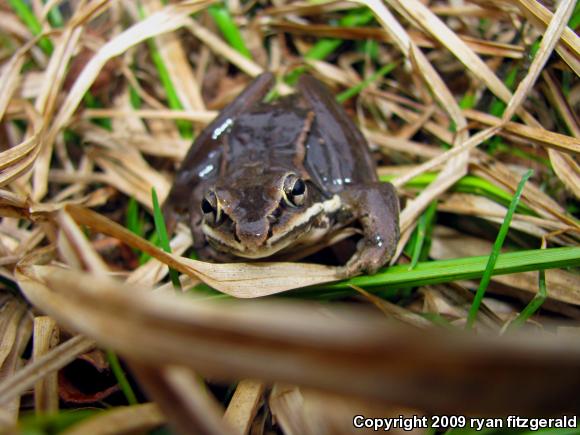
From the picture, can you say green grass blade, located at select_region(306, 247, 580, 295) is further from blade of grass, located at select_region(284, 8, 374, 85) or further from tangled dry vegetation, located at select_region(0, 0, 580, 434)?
blade of grass, located at select_region(284, 8, 374, 85)

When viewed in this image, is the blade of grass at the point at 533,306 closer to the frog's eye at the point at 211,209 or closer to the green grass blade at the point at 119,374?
the frog's eye at the point at 211,209

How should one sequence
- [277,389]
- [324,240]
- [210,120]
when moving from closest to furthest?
[277,389] → [324,240] → [210,120]

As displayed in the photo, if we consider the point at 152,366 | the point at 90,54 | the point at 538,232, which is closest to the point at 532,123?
the point at 538,232

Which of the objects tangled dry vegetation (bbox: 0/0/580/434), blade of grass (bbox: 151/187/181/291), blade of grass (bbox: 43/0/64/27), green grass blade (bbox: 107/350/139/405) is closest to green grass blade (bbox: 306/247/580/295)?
tangled dry vegetation (bbox: 0/0/580/434)

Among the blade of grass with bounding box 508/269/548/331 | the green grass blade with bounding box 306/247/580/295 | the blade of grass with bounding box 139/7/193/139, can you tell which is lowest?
the blade of grass with bounding box 508/269/548/331

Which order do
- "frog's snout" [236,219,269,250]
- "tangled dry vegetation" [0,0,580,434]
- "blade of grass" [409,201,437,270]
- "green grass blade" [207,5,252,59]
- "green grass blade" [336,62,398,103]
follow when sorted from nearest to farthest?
"tangled dry vegetation" [0,0,580,434], "frog's snout" [236,219,269,250], "blade of grass" [409,201,437,270], "green grass blade" [336,62,398,103], "green grass blade" [207,5,252,59]

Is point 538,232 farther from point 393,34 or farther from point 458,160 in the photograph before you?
point 393,34

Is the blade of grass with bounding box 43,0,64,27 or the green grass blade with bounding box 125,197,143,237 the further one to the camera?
the blade of grass with bounding box 43,0,64,27
